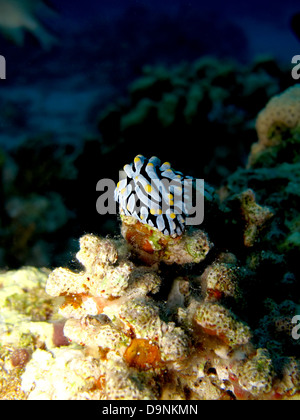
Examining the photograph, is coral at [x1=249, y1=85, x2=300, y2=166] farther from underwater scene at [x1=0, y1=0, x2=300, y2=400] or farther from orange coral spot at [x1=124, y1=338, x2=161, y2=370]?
orange coral spot at [x1=124, y1=338, x2=161, y2=370]

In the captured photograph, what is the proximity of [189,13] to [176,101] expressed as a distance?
17397 millimetres

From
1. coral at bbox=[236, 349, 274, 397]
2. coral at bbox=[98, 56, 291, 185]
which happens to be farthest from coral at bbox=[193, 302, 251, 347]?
coral at bbox=[98, 56, 291, 185]

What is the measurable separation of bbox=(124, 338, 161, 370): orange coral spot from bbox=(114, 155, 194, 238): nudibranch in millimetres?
986

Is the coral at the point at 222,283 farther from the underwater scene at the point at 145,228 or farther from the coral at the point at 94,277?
the coral at the point at 94,277

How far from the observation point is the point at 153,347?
95.1 inches

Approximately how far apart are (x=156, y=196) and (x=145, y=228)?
45 centimetres

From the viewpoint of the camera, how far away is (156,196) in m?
2.64

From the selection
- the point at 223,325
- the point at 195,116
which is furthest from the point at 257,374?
the point at 195,116

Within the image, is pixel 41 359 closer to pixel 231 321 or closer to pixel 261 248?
pixel 231 321

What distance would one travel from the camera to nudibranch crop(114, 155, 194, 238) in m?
2.66

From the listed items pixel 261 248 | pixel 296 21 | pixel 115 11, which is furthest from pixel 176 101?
pixel 115 11

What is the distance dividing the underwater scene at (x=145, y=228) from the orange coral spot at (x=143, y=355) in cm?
1

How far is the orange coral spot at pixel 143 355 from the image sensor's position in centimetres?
242

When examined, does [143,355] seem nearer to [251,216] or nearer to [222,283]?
[222,283]
